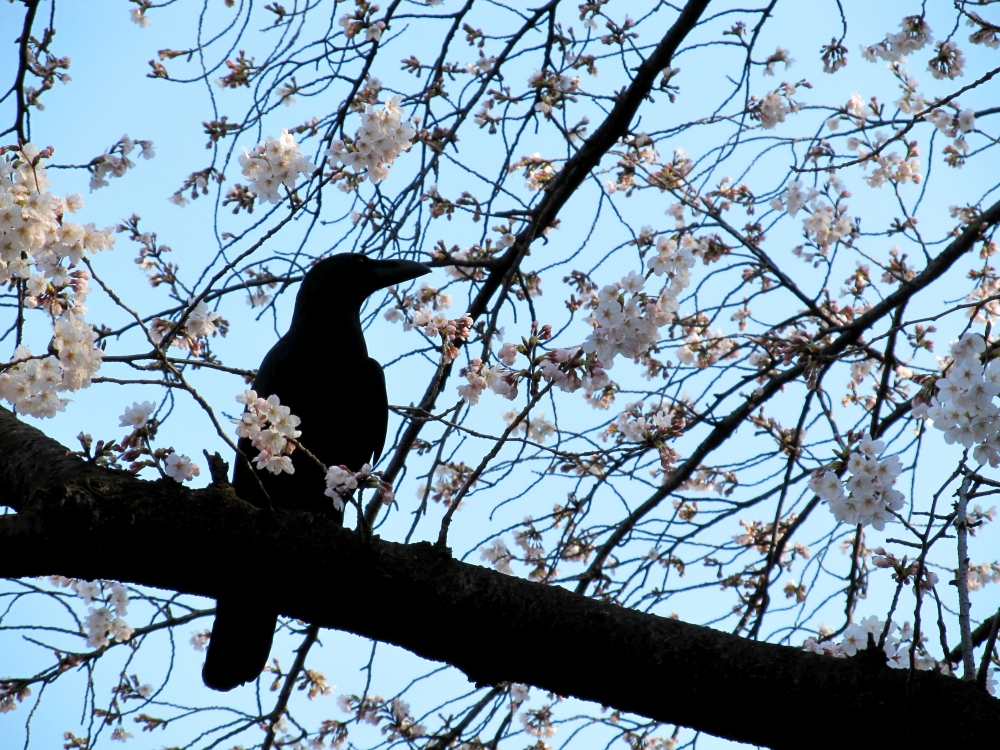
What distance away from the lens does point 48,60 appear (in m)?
3.44

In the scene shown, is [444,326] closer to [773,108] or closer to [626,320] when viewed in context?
[626,320]

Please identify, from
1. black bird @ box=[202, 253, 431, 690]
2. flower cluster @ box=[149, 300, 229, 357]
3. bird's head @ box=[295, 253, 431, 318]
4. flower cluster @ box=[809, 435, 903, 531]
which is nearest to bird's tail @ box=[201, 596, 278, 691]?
black bird @ box=[202, 253, 431, 690]

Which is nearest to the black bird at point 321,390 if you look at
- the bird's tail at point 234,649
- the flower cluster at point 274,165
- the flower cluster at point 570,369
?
the bird's tail at point 234,649

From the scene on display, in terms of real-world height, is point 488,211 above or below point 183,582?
above

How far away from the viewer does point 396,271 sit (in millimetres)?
3506

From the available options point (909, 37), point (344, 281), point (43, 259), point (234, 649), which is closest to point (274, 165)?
point (43, 259)

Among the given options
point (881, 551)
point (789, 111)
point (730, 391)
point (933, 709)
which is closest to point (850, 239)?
point (789, 111)

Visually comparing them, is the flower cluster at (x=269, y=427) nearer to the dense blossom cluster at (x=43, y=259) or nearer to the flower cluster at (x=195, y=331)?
the dense blossom cluster at (x=43, y=259)

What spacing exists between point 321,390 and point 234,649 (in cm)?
98

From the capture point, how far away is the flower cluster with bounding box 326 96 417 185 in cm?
275

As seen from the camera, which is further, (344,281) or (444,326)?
(344,281)

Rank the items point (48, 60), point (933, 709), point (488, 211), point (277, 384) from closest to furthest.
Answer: point (933, 709)
point (277, 384)
point (48, 60)
point (488, 211)

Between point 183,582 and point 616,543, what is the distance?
2.18m

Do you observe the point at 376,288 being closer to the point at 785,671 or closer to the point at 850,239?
the point at 785,671
